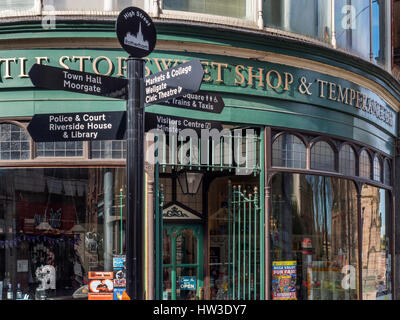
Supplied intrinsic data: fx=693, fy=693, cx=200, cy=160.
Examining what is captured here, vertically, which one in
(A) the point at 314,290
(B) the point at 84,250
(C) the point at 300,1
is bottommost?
(A) the point at 314,290

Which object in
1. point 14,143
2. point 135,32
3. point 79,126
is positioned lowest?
point 79,126

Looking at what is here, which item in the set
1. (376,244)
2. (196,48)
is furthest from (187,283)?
(376,244)

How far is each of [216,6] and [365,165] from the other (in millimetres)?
4453

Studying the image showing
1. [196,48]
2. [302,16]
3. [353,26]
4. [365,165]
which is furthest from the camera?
[365,165]

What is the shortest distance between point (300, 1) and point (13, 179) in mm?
5537

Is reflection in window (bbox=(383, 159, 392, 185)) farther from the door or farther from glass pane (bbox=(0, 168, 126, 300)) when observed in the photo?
glass pane (bbox=(0, 168, 126, 300))

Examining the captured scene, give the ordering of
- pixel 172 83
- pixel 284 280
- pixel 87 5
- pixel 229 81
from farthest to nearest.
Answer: pixel 284 280 < pixel 229 81 < pixel 87 5 < pixel 172 83

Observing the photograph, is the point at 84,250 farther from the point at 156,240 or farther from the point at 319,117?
the point at 319,117

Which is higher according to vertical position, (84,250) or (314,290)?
(84,250)

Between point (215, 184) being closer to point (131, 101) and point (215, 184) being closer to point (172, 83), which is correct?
point (172, 83)

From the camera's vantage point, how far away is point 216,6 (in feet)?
34.6

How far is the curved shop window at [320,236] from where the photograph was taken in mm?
11062

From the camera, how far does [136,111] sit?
20.0ft

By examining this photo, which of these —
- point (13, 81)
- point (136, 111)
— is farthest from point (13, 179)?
point (136, 111)
